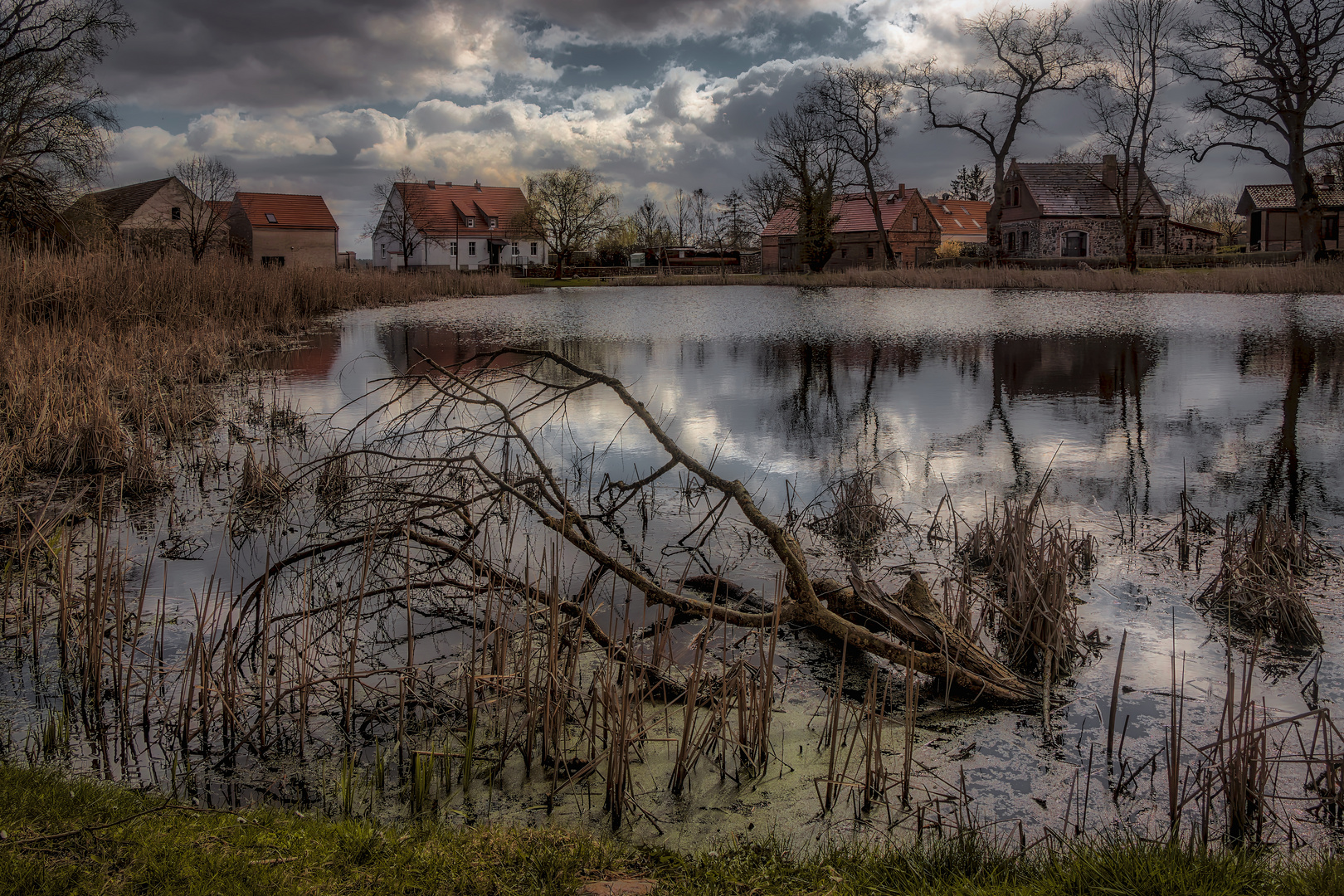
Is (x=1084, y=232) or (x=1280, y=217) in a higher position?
(x=1280, y=217)

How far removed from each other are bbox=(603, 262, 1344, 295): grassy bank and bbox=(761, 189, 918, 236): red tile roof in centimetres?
1480

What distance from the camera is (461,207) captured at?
260ft

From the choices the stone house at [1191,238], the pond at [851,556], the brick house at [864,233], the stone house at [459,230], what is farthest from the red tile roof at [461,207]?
the pond at [851,556]

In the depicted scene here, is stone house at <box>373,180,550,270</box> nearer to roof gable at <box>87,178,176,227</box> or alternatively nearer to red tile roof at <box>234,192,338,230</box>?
red tile roof at <box>234,192,338,230</box>

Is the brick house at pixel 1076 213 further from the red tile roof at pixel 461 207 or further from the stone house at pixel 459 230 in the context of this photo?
the red tile roof at pixel 461 207

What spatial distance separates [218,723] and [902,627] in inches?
121

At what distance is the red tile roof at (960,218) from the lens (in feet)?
274

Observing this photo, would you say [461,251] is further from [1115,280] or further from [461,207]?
[1115,280]

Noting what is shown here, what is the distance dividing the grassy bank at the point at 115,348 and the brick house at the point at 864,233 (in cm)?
4444

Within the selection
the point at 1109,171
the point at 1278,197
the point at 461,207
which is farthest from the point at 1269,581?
the point at 461,207

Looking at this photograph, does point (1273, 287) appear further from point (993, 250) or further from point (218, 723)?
point (218, 723)

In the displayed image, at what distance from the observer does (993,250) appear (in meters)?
48.8

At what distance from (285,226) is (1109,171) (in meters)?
58.4

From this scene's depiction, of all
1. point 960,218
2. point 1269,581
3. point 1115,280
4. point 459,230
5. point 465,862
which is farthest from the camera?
point 960,218
